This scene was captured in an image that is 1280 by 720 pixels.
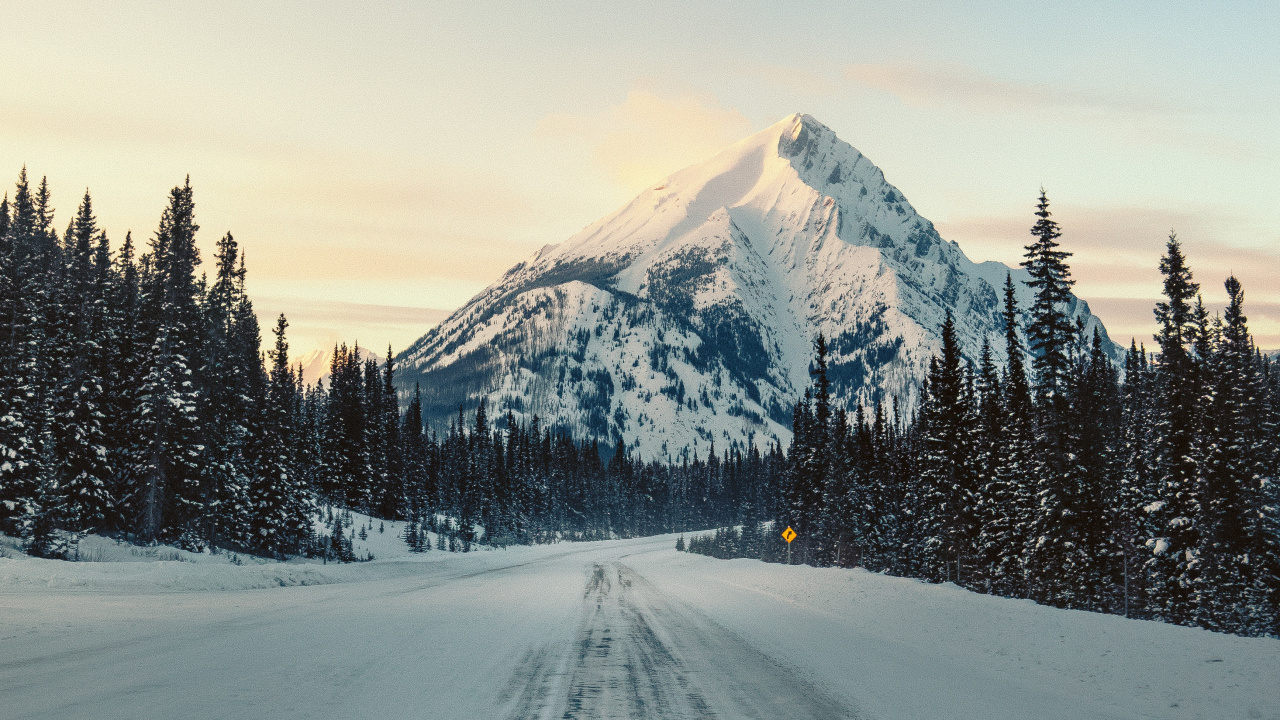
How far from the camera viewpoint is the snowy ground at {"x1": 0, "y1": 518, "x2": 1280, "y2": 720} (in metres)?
8.90

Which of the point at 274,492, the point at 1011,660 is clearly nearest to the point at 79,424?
the point at 274,492

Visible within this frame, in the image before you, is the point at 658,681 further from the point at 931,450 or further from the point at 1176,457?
the point at 931,450

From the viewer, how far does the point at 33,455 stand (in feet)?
110

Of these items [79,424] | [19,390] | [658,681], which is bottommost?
[658,681]

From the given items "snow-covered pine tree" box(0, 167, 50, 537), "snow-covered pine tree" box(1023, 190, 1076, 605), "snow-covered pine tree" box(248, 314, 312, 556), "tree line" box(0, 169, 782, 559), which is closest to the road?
"snow-covered pine tree" box(0, 167, 50, 537)

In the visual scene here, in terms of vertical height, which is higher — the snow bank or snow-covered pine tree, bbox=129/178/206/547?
snow-covered pine tree, bbox=129/178/206/547

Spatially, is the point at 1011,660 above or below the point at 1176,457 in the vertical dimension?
below

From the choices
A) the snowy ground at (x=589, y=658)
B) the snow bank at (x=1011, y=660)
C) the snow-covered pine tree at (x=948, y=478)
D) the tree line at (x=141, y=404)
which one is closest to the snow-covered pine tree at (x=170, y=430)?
the tree line at (x=141, y=404)

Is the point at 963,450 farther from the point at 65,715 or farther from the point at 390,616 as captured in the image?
the point at 65,715

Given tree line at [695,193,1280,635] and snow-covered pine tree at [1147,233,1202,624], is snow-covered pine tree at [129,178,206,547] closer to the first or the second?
tree line at [695,193,1280,635]

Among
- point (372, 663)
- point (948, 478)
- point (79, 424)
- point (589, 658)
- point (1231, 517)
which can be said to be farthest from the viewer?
point (948, 478)

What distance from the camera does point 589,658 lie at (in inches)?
483

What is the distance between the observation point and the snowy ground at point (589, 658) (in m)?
8.90

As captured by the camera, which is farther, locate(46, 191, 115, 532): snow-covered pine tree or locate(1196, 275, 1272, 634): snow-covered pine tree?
locate(46, 191, 115, 532): snow-covered pine tree
